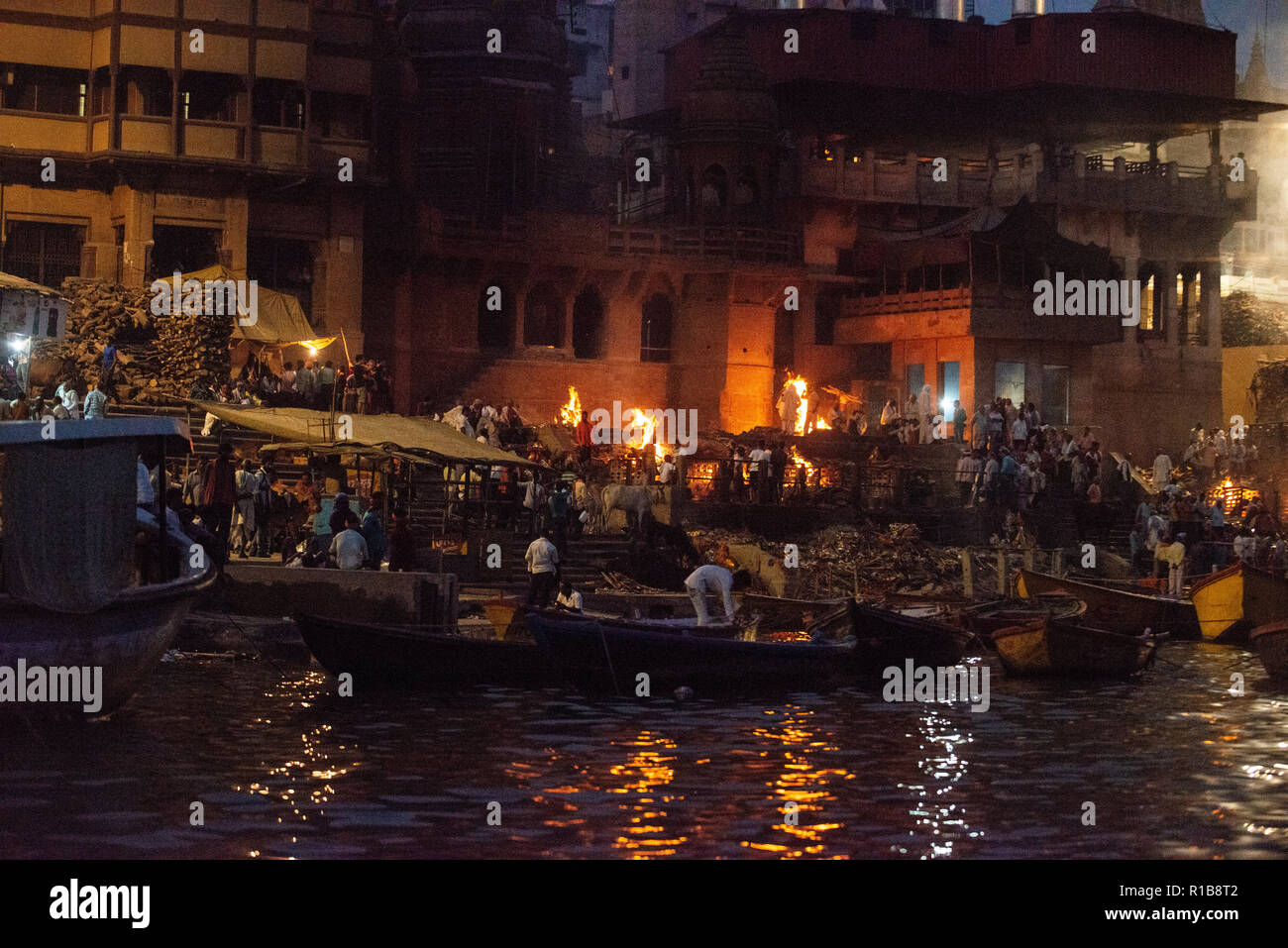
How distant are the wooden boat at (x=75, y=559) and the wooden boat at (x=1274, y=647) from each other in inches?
588

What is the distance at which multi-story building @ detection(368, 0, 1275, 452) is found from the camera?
46562 millimetres

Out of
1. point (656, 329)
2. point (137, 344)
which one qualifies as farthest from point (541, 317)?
point (137, 344)

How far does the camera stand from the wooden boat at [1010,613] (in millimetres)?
27328

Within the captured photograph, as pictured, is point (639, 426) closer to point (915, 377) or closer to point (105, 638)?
point (915, 377)

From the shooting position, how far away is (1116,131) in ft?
175

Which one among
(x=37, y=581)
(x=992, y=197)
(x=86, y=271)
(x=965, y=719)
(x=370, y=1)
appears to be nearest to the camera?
(x=37, y=581)

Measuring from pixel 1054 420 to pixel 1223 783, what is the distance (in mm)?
31786

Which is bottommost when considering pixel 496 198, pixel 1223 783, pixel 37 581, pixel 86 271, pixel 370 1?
pixel 1223 783

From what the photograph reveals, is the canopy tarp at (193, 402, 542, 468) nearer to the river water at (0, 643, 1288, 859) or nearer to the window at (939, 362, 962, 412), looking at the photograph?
the river water at (0, 643, 1288, 859)

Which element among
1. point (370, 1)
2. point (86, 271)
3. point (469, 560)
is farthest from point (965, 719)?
point (370, 1)

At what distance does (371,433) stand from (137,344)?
7.16 metres

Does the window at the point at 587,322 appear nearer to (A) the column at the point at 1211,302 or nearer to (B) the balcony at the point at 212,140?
→ (B) the balcony at the point at 212,140

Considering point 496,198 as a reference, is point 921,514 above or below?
below

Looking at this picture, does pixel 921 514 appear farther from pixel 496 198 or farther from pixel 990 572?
pixel 496 198
